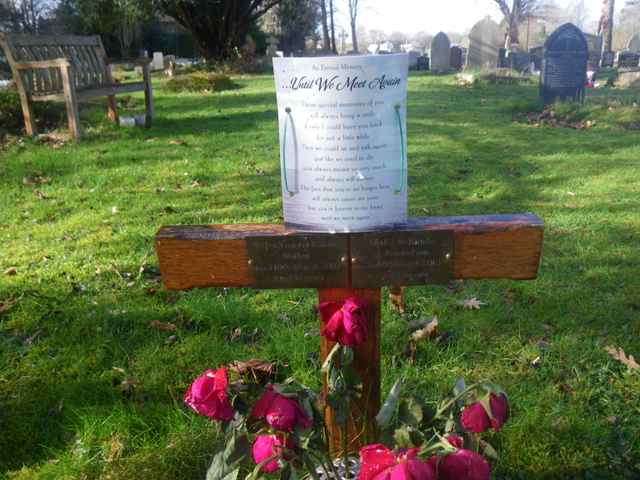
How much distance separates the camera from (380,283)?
1.68 meters

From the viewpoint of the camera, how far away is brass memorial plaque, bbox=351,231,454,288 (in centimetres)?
164

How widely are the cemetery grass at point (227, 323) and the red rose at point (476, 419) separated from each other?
807 millimetres

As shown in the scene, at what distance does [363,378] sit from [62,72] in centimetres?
713

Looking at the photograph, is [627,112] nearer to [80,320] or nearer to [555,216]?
[555,216]

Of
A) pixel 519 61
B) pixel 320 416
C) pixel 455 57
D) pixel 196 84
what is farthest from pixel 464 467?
pixel 455 57

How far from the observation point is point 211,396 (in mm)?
1315

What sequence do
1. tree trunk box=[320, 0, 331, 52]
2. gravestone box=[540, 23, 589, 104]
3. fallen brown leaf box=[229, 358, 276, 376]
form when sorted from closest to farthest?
1. fallen brown leaf box=[229, 358, 276, 376]
2. gravestone box=[540, 23, 589, 104]
3. tree trunk box=[320, 0, 331, 52]

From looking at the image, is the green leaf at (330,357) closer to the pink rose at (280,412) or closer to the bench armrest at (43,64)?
the pink rose at (280,412)

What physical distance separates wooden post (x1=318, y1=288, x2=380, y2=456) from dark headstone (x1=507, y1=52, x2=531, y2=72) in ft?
77.5

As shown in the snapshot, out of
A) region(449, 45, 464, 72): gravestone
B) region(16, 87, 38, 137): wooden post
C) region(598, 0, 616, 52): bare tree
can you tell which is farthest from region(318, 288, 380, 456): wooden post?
region(598, 0, 616, 52): bare tree

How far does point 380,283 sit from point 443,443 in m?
0.59

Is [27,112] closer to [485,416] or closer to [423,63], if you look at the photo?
[485,416]

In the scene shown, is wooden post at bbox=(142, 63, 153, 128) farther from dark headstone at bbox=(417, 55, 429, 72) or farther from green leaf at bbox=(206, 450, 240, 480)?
dark headstone at bbox=(417, 55, 429, 72)

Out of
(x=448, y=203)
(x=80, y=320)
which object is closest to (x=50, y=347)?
(x=80, y=320)
